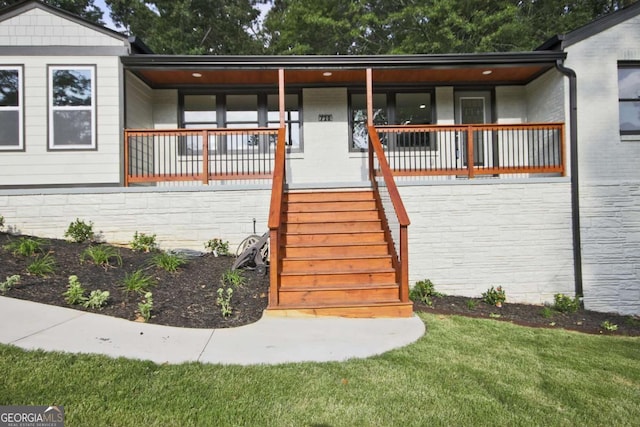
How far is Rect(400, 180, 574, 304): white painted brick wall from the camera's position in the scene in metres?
7.23

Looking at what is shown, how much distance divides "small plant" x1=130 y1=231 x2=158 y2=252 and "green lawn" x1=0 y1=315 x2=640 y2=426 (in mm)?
3833

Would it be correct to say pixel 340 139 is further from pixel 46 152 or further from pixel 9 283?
pixel 9 283

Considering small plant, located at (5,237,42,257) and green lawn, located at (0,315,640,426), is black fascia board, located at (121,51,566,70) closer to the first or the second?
small plant, located at (5,237,42,257)

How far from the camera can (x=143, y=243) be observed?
6957 mm

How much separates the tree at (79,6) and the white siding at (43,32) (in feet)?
35.7

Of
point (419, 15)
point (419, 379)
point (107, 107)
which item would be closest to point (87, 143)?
point (107, 107)

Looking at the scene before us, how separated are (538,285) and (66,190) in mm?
9224

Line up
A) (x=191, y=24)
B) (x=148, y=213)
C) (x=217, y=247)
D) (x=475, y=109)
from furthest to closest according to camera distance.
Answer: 1. (x=191, y=24)
2. (x=475, y=109)
3. (x=148, y=213)
4. (x=217, y=247)

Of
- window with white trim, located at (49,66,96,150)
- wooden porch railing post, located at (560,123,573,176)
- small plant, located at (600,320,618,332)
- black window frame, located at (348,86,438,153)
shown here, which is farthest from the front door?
window with white trim, located at (49,66,96,150)

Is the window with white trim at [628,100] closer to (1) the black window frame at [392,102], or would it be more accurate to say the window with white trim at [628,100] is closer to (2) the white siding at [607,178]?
(2) the white siding at [607,178]

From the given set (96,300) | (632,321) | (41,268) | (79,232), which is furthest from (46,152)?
(632,321)

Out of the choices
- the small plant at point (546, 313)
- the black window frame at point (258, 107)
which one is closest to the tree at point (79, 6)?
the black window frame at point (258, 107)

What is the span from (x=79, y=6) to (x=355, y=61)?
16.5m

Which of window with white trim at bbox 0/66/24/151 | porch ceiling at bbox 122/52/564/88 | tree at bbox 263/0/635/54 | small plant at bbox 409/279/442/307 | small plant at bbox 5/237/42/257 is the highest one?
tree at bbox 263/0/635/54
